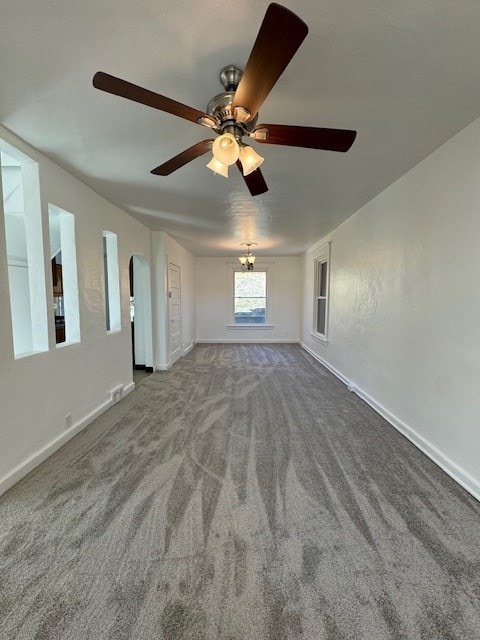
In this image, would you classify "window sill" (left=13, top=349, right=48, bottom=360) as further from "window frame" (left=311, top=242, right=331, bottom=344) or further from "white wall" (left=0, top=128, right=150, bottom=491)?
"window frame" (left=311, top=242, right=331, bottom=344)

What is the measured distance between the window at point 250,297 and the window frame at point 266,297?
0.07m

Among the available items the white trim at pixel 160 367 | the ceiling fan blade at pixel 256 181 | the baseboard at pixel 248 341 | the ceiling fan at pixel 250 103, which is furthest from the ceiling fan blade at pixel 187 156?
the baseboard at pixel 248 341

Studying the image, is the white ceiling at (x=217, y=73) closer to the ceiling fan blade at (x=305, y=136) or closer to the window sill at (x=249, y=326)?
the ceiling fan blade at (x=305, y=136)

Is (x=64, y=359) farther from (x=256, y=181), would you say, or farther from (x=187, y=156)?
(x=256, y=181)

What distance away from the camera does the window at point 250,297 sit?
785cm

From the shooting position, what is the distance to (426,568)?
1.36 meters

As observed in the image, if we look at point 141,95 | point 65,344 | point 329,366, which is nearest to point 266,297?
point 329,366

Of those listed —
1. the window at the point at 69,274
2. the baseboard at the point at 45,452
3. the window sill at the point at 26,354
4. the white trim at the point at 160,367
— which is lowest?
the white trim at the point at 160,367

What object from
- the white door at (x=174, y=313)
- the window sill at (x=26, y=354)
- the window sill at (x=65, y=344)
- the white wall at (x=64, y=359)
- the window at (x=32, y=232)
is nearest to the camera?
the white wall at (x=64, y=359)

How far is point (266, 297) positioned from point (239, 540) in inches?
261

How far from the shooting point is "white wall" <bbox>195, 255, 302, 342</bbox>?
7715 mm

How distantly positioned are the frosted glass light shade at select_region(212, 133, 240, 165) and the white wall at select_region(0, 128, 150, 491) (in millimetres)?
1592

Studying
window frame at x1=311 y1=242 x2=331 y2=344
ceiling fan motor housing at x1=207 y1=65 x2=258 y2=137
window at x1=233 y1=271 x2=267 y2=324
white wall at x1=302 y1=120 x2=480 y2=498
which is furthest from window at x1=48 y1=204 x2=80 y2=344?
window at x1=233 y1=271 x2=267 y2=324

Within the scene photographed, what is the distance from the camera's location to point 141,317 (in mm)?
4988
